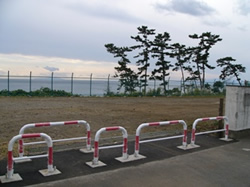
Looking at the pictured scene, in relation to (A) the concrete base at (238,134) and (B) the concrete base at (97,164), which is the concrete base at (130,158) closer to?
(B) the concrete base at (97,164)

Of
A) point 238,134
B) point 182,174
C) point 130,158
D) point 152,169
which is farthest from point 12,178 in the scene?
point 238,134

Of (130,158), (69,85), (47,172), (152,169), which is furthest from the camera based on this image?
(69,85)

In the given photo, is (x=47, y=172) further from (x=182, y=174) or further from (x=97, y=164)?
(x=182, y=174)

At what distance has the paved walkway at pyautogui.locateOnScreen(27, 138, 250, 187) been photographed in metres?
5.11

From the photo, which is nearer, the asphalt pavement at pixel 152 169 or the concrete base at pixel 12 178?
the concrete base at pixel 12 178

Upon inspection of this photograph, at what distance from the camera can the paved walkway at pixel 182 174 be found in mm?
5111

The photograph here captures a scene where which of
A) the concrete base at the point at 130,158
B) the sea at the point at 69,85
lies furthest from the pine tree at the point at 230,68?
Result: the concrete base at the point at 130,158

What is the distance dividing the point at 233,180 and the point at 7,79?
21679 mm

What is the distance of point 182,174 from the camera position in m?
5.68

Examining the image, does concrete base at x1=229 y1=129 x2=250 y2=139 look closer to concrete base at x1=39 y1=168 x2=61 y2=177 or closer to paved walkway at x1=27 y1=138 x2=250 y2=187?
paved walkway at x1=27 y1=138 x2=250 y2=187

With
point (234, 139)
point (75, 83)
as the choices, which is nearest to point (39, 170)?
point (234, 139)

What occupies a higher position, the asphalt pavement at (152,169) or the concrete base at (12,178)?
the concrete base at (12,178)

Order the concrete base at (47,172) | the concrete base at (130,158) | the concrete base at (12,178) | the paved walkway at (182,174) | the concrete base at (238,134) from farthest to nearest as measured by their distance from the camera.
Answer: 1. the concrete base at (238,134)
2. the concrete base at (130,158)
3. the concrete base at (47,172)
4. the paved walkway at (182,174)
5. the concrete base at (12,178)

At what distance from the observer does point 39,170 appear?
553 centimetres
